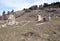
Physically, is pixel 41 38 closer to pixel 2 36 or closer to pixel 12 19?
pixel 2 36

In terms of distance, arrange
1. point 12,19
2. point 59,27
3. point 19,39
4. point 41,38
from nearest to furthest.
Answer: point 19,39
point 41,38
point 59,27
point 12,19

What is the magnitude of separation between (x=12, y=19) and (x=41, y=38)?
939 cm

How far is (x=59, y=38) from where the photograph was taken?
9398mm

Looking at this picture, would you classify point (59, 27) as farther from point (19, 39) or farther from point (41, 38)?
point (19, 39)

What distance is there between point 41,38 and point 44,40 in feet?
0.93

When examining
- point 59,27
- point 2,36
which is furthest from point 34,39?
point 59,27

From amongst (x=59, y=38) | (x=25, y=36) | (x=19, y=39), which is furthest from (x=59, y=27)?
(x=19, y=39)

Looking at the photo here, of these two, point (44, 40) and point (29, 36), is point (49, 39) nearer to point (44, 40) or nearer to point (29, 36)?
point (44, 40)

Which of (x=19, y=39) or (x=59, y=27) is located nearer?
(x=19, y=39)

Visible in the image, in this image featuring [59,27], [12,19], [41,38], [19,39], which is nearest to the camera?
[19,39]

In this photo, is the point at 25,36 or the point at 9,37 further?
the point at 25,36

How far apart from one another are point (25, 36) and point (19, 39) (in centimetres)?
82

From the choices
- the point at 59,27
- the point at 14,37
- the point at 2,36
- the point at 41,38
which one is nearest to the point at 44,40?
the point at 41,38

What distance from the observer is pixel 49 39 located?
29.7 ft
